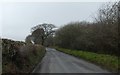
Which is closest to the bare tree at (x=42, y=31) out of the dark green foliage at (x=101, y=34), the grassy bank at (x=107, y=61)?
the dark green foliage at (x=101, y=34)

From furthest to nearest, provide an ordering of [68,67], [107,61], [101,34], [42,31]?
[42,31], [101,34], [107,61], [68,67]

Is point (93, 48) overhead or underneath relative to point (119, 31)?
underneath

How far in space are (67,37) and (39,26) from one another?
53.0 m

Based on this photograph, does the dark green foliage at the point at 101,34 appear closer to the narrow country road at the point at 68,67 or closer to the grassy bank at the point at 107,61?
the grassy bank at the point at 107,61

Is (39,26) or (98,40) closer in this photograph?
(98,40)

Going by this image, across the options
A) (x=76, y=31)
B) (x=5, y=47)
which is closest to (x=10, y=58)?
(x=5, y=47)

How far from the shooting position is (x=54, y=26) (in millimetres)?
124438

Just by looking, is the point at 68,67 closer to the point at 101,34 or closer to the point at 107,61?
the point at 107,61

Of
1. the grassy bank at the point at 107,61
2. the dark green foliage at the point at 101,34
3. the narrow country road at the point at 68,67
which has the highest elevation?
the dark green foliage at the point at 101,34

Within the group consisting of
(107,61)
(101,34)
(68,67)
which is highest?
(101,34)

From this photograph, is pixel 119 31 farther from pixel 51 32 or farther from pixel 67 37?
pixel 51 32

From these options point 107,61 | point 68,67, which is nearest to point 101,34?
point 107,61

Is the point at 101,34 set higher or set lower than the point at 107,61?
higher

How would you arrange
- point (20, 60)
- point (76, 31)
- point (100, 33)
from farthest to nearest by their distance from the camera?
point (76, 31)
point (100, 33)
point (20, 60)
